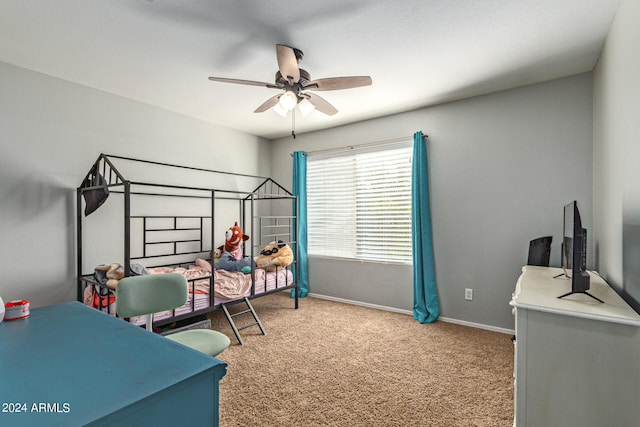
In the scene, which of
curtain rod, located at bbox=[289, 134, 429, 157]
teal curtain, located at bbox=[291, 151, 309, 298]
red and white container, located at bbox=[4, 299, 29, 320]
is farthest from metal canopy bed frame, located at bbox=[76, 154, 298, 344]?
red and white container, located at bbox=[4, 299, 29, 320]

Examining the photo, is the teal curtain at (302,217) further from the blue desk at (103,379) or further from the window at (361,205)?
the blue desk at (103,379)

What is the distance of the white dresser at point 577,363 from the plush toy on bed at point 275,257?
2.66m

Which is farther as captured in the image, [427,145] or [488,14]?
[427,145]

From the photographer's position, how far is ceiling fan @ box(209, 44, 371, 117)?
82.5 inches

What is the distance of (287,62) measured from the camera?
2.06 meters

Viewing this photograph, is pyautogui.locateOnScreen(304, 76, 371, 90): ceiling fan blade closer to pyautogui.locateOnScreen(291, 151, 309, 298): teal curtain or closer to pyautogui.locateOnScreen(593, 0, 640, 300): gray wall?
pyautogui.locateOnScreen(593, 0, 640, 300): gray wall

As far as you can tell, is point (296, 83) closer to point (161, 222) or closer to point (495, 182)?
point (495, 182)

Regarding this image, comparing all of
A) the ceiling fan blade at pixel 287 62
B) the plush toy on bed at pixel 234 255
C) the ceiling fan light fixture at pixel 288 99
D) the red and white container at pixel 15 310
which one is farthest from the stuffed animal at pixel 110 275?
the ceiling fan blade at pixel 287 62

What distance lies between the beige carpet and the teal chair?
0.51 metres

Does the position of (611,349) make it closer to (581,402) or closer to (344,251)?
(581,402)

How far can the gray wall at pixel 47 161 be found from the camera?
2646 mm

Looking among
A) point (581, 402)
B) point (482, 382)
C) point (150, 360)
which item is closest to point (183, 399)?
point (150, 360)

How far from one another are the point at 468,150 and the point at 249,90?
93.9 inches

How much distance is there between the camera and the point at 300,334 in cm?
321
